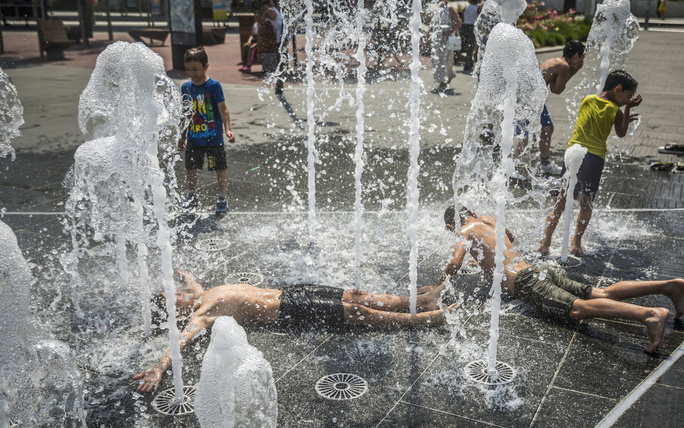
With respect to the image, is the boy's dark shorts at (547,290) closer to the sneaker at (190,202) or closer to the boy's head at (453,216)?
the boy's head at (453,216)

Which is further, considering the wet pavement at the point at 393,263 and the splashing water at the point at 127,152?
the splashing water at the point at 127,152

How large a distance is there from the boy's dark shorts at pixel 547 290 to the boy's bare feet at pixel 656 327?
485mm

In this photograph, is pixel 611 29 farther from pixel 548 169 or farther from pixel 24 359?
pixel 24 359

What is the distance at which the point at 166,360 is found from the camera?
3883 millimetres

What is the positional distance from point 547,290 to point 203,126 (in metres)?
3.79

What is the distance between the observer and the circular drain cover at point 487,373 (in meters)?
3.79

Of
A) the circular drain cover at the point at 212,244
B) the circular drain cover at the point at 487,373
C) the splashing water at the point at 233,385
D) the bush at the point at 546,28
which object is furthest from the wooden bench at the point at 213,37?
the splashing water at the point at 233,385

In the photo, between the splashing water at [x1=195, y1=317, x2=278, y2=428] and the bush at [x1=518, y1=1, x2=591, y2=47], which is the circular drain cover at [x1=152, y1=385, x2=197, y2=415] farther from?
the bush at [x1=518, y1=1, x2=591, y2=47]

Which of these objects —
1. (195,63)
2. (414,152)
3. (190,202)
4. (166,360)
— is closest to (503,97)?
(414,152)

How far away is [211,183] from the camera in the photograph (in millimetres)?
7723

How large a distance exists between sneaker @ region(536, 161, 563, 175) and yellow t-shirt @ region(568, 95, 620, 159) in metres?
2.54

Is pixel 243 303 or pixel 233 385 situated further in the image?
pixel 243 303

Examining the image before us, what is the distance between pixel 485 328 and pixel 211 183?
14.1 ft

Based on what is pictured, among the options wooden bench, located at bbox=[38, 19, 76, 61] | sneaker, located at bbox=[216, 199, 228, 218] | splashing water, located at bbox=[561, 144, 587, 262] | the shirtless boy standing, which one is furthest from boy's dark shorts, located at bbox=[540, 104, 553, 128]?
wooden bench, located at bbox=[38, 19, 76, 61]
